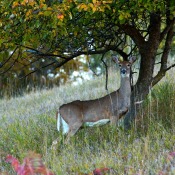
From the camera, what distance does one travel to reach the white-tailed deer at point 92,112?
8.07 metres

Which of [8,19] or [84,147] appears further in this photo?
[84,147]

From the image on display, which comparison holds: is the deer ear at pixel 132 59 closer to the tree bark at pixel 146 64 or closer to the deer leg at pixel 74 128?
the tree bark at pixel 146 64

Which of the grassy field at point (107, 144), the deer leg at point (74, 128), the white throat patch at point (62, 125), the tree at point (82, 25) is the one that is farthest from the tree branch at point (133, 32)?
the white throat patch at point (62, 125)

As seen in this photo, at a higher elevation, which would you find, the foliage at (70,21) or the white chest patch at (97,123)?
the foliage at (70,21)

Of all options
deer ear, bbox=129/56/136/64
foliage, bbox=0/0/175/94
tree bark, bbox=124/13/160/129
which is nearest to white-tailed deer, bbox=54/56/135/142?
deer ear, bbox=129/56/136/64

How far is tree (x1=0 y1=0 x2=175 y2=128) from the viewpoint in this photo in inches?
232

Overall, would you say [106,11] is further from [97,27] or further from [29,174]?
[29,174]

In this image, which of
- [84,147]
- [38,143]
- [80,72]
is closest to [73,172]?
[84,147]

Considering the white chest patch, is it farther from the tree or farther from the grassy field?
the tree

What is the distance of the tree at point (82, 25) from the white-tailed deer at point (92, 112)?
1.12 feet

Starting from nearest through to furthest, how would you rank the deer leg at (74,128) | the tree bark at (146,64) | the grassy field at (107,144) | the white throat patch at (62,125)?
the grassy field at (107,144), the tree bark at (146,64), the deer leg at (74,128), the white throat patch at (62,125)

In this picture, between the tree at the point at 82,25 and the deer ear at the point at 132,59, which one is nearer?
the tree at the point at 82,25

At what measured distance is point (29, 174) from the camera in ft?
14.0

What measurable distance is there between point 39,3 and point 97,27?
195 cm
